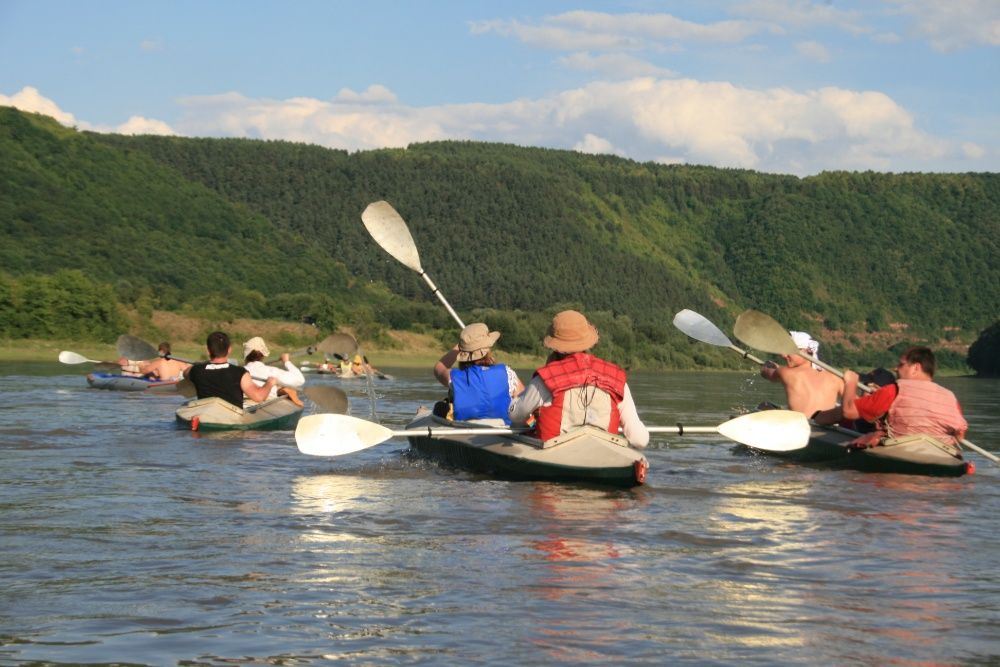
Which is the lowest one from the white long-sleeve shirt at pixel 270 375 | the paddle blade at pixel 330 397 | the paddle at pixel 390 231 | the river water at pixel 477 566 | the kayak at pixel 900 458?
the river water at pixel 477 566

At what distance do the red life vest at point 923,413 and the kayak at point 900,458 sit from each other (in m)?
0.26

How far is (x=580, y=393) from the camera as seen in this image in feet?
36.0

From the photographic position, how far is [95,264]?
71750 mm

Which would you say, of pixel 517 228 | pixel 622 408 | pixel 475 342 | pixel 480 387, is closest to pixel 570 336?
pixel 622 408

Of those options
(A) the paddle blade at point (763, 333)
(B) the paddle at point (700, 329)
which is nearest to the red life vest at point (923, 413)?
(A) the paddle blade at point (763, 333)

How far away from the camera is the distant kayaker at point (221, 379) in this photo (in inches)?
637

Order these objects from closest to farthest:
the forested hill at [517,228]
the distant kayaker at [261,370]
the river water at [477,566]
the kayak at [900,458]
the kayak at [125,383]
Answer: the river water at [477,566] → the kayak at [900,458] → the distant kayaker at [261,370] → the kayak at [125,383] → the forested hill at [517,228]

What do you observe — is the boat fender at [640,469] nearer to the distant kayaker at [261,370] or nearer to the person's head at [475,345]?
the person's head at [475,345]

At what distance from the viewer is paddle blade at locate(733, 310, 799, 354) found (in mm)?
14266

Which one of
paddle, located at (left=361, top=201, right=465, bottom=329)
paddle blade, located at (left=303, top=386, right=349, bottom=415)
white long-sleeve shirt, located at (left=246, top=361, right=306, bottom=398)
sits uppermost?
paddle, located at (left=361, top=201, right=465, bottom=329)

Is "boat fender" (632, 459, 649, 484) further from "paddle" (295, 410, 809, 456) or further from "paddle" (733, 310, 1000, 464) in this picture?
"paddle" (733, 310, 1000, 464)

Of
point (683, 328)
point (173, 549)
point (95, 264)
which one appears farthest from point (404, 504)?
point (95, 264)

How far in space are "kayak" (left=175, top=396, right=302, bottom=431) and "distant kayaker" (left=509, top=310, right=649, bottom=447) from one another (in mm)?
6146

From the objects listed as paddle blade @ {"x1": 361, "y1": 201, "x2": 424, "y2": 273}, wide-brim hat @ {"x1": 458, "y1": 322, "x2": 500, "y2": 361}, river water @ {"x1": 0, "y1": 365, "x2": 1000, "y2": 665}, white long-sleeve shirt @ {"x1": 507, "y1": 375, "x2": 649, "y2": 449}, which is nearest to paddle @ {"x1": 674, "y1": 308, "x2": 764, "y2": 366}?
river water @ {"x1": 0, "y1": 365, "x2": 1000, "y2": 665}
